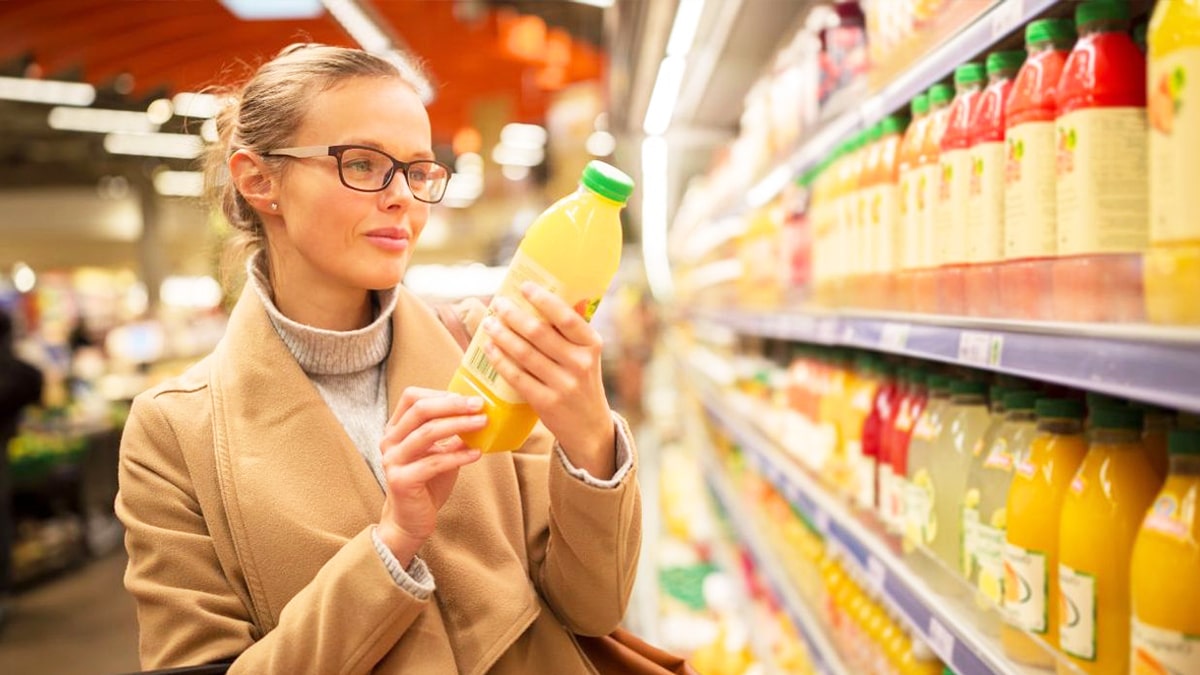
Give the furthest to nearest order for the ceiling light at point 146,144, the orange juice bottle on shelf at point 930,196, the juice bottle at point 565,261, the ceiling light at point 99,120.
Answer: the ceiling light at point 146,144 → the ceiling light at point 99,120 → the orange juice bottle on shelf at point 930,196 → the juice bottle at point 565,261

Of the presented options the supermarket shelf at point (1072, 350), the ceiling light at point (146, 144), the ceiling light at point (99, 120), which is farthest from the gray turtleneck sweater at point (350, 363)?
the ceiling light at point (146, 144)

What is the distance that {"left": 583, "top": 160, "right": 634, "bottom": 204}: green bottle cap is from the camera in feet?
3.69

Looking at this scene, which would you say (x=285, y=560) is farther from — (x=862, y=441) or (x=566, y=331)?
(x=862, y=441)

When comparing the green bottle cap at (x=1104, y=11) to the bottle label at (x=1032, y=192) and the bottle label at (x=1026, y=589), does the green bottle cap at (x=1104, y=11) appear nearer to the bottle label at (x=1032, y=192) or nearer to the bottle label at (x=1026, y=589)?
the bottle label at (x=1032, y=192)

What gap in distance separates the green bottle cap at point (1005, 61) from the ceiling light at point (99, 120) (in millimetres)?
10813

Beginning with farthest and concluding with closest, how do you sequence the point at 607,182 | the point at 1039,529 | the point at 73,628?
the point at 73,628 → the point at 1039,529 → the point at 607,182

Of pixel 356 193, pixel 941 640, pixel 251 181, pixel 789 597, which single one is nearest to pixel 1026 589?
pixel 941 640

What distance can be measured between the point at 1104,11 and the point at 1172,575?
0.65m

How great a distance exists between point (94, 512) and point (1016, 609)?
7729mm

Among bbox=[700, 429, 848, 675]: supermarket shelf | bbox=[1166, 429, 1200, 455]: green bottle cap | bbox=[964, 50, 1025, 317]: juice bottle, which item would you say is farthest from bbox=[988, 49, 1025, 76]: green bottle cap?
bbox=[700, 429, 848, 675]: supermarket shelf

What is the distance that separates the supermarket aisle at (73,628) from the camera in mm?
4707

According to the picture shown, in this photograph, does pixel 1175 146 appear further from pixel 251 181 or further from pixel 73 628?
pixel 73 628

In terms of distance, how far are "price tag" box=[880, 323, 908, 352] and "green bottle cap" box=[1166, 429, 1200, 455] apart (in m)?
0.61

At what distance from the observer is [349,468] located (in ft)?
4.34
